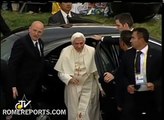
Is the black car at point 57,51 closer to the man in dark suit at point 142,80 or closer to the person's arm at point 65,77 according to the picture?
the person's arm at point 65,77

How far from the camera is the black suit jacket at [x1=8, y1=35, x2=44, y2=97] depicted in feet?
19.9

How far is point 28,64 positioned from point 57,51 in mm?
489

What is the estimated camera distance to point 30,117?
6.09m

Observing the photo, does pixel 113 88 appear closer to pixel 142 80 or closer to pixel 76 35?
pixel 142 80

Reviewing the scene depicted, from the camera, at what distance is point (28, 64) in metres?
6.13

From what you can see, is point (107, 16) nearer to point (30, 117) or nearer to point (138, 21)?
point (138, 21)

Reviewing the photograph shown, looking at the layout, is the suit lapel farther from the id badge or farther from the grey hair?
the grey hair

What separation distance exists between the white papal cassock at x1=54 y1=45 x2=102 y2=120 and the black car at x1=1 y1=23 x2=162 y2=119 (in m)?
0.10

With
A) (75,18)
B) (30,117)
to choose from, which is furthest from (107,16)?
(30,117)

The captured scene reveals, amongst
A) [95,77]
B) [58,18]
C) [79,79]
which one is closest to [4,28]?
[58,18]

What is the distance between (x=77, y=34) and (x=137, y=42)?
81 cm

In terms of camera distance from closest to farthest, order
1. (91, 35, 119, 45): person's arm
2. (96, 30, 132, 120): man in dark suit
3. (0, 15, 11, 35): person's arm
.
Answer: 1. (96, 30, 132, 120): man in dark suit
2. (91, 35, 119, 45): person's arm
3. (0, 15, 11, 35): person's arm

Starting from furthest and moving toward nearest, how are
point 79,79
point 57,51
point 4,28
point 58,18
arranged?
1. point 58,18
2. point 4,28
3. point 57,51
4. point 79,79

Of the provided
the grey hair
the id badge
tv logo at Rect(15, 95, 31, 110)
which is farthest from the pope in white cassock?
the id badge
